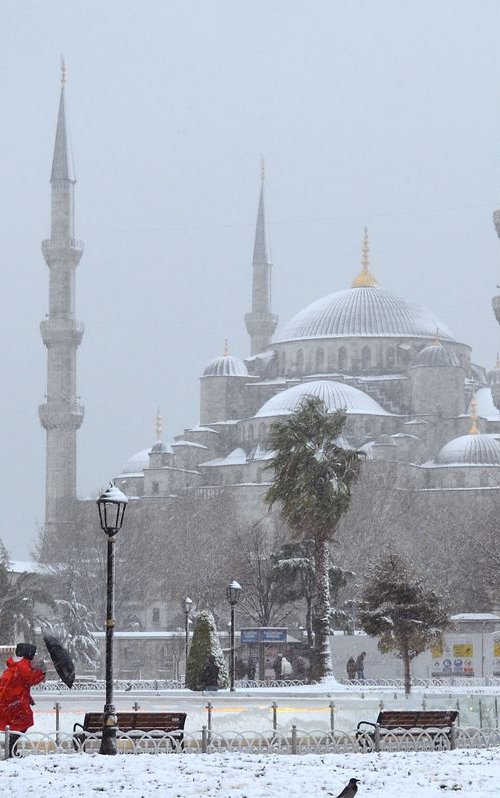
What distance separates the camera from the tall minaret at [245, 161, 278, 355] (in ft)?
354

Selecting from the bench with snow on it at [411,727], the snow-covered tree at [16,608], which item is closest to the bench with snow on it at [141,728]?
the bench with snow on it at [411,727]

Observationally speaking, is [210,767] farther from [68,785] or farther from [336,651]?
[336,651]

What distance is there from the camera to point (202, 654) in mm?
32969

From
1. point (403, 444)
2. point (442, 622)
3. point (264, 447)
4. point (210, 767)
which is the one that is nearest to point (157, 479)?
point (264, 447)

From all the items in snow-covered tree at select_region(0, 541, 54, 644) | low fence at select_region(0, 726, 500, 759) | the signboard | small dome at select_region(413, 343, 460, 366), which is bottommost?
low fence at select_region(0, 726, 500, 759)

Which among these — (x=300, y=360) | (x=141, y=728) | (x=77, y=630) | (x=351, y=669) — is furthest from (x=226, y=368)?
(x=141, y=728)

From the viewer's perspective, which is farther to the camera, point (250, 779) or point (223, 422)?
point (223, 422)

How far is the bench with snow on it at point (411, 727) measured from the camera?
1906 centimetres

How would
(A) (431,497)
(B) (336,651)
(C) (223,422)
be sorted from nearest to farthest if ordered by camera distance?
1. (B) (336,651)
2. (A) (431,497)
3. (C) (223,422)

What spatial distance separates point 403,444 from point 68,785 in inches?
2834

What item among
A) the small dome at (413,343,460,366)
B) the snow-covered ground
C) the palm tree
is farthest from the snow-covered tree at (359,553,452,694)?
the small dome at (413,343,460,366)

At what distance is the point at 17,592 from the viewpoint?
4638 centimetres

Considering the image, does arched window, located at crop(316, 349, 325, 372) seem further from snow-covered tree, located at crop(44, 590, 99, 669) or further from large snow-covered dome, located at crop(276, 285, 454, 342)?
snow-covered tree, located at crop(44, 590, 99, 669)

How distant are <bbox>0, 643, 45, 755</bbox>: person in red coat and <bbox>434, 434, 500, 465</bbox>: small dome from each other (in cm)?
6844
